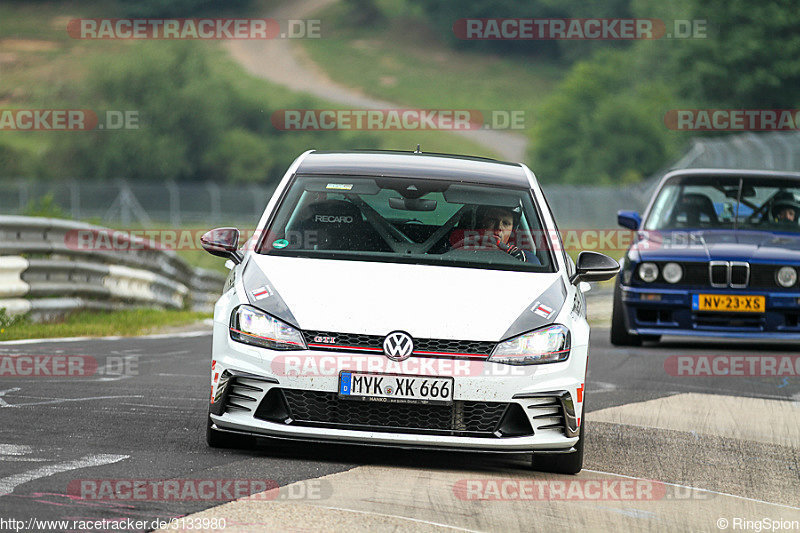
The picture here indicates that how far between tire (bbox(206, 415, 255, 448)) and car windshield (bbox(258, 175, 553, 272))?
0.99 metres

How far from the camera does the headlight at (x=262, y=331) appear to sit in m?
6.64

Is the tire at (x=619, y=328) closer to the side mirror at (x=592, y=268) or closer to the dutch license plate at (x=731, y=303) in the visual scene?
the dutch license plate at (x=731, y=303)

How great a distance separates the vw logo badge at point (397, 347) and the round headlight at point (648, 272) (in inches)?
291

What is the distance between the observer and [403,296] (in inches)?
268

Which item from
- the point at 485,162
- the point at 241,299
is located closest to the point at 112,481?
the point at 241,299

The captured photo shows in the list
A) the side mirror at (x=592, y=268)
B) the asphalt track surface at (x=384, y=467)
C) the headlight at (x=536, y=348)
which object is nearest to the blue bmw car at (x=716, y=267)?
the asphalt track surface at (x=384, y=467)

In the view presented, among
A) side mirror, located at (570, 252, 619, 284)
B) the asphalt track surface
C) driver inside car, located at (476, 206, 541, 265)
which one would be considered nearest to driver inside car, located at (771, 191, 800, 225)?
the asphalt track surface

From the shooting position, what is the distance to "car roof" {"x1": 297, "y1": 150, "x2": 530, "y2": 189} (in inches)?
317

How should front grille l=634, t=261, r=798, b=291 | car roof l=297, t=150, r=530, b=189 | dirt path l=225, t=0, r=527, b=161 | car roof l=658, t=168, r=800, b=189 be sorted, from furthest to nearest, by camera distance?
dirt path l=225, t=0, r=527, b=161 → car roof l=658, t=168, r=800, b=189 → front grille l=634, t=261, r=798, b=291 → car roof l=297, t=150, r=530, b=189

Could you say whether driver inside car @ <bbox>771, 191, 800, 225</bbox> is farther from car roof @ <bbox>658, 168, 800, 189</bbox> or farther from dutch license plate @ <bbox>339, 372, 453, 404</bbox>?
dutch license plate @ <bbox>339, 372, 453, 404</bbox>

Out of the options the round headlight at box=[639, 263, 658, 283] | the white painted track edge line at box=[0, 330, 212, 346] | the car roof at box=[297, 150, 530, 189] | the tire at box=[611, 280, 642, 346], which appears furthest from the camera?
the tire at box=[611, 280, 642, 346]

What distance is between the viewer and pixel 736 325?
13.5m

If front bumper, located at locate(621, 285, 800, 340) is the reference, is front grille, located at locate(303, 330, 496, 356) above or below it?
above

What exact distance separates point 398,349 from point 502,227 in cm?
151
